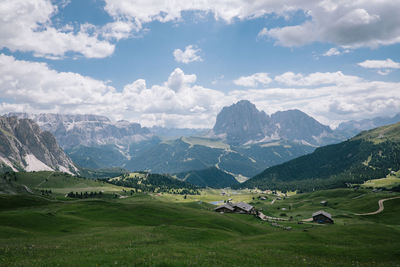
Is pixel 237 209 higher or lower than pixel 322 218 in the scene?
higher

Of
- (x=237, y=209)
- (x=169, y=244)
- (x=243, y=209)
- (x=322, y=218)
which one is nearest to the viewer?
(x=169, y=244)

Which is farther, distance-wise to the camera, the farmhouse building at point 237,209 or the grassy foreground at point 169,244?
the farmhouse building at point 237,209

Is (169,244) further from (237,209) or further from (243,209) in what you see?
(237,209)

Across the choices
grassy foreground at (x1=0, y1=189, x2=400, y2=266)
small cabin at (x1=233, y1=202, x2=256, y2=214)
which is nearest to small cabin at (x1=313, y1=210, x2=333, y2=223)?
small cabin at (x1=233, y1=202, x2=256, y2=214)

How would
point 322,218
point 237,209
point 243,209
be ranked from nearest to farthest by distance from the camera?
point 322,218 < point 243,209 < point 237,209

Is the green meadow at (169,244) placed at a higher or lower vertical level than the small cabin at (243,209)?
higher

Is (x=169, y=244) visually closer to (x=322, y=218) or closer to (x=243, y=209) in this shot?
(x=243, y=209)

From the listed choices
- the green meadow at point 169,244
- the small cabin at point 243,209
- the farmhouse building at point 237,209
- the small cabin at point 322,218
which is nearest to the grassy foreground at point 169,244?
the green meadow at point 169,244

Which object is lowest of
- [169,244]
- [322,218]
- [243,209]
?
[322,218]

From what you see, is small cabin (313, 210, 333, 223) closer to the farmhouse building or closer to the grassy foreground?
the farmhouse building

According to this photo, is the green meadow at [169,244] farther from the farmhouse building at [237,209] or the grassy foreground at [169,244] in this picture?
the farmhouse building at [237,209]

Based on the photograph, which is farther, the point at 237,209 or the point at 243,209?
the point at 237,209

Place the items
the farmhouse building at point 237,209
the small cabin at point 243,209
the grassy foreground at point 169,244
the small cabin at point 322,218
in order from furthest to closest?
the farmhouse building at point 237,209, the small cabin at point 243,209, the small cabin at point 322,218, the grassy foreground at point 169,244

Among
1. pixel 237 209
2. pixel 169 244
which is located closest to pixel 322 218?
pixel 237 209
